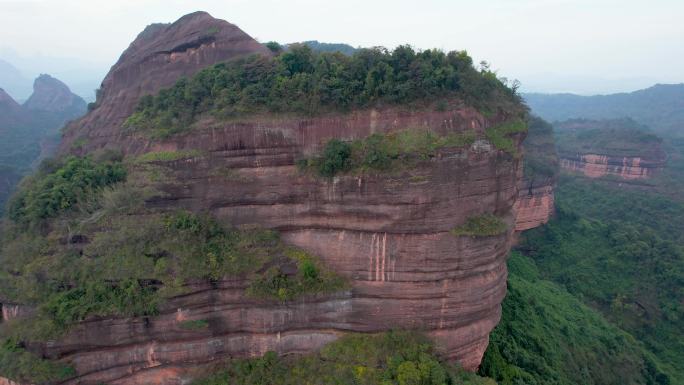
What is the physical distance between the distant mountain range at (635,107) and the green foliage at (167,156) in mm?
96783

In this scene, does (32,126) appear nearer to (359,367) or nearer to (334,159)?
(334,159)

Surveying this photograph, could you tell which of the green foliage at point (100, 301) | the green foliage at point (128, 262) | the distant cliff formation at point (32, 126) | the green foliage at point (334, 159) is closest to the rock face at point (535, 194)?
the green foliage at point (334, 159)

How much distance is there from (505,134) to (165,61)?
17.5 meters

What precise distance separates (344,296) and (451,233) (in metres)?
4.55

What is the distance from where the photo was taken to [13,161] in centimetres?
4912

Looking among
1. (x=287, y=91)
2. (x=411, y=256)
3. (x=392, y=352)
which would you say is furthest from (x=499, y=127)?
(x=392, y=352)

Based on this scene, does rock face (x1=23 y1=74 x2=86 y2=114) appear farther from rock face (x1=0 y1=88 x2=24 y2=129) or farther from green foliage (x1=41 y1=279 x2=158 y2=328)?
green foliage (x1=41 y1=279 x2=158 y2=328)

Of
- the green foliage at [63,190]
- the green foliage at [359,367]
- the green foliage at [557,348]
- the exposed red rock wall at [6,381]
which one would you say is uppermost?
the green foliage at [63,190]

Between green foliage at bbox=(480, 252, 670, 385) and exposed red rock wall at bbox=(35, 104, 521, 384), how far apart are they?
9.75ft

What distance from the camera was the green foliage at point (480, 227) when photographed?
13.8 m

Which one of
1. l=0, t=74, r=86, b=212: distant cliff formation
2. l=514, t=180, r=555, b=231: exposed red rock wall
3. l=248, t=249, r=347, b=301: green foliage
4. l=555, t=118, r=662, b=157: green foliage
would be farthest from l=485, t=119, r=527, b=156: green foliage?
l=555, t=118, r=662, b=157: green foliage

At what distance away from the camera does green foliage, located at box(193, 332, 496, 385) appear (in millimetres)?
13211

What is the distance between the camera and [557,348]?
18.7m

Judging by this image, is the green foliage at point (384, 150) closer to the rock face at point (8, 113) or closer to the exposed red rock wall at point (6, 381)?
the exposed red rock wall at point (6, 381)
